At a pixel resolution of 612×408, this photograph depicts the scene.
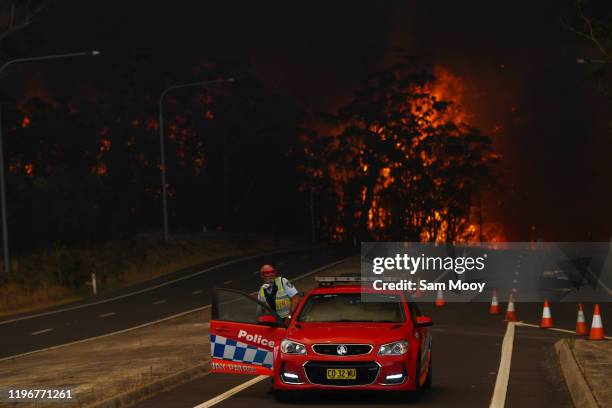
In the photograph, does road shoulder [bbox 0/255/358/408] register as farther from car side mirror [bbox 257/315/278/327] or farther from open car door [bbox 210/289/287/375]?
car side mirror [bbox 257/315/278/327]

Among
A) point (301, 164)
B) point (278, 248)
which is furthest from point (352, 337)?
point (301, 164)

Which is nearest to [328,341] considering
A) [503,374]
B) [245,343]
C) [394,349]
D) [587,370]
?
[394,349]

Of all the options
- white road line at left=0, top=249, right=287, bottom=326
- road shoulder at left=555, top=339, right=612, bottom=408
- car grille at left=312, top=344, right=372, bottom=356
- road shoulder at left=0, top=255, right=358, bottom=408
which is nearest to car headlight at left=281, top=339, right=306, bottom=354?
car grille at left=312, top=344, right=372, bottom=356

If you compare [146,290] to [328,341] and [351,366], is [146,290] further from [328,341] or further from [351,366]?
[351,366]

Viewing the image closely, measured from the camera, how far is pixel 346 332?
45.0ft

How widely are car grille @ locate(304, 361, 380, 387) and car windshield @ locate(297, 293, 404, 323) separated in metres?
1.16

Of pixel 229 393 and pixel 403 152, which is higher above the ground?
pixel 403 152

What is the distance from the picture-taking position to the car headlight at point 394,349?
43.8 ft

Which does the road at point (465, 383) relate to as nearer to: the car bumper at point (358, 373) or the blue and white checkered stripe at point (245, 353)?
the car bumper at point (358, 373)

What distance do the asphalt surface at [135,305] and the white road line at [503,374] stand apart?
384 inches

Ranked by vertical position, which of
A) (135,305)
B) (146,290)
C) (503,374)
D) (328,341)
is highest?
(328,341)

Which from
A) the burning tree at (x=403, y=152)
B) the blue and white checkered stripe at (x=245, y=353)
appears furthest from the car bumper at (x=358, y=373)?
the burning tree at (x=403, y=152)

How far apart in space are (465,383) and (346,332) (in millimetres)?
2742

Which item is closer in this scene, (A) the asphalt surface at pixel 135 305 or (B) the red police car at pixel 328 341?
(B) the red police car at pixel 328 341
